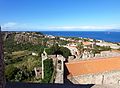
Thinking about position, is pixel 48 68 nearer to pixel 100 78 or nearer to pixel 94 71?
pixel 94 71

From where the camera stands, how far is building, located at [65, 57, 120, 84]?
24.3 metres

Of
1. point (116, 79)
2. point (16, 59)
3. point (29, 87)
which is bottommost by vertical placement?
point (16, 59)

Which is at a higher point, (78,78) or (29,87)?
(29,87)

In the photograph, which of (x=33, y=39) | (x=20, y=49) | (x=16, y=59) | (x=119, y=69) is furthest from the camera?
(x=33, y=39)

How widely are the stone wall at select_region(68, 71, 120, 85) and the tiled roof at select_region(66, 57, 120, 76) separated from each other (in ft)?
2.17

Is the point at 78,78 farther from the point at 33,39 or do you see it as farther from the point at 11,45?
the point at 33,39

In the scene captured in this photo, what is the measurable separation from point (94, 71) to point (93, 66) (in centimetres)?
157

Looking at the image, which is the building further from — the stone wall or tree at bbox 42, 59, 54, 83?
tree at bbox 42, 59, 54, 83

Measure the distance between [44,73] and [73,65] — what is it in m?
4.22

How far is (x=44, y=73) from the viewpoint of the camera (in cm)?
2925

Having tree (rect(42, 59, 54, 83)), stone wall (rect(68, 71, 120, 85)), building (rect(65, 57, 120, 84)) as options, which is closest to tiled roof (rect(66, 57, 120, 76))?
building (rect(65, 57, 120, 84))

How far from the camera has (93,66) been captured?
2730 cm

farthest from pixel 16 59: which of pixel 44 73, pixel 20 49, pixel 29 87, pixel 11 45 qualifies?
pixel 29 87

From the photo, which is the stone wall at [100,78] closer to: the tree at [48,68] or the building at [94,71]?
the building at [94,71]
